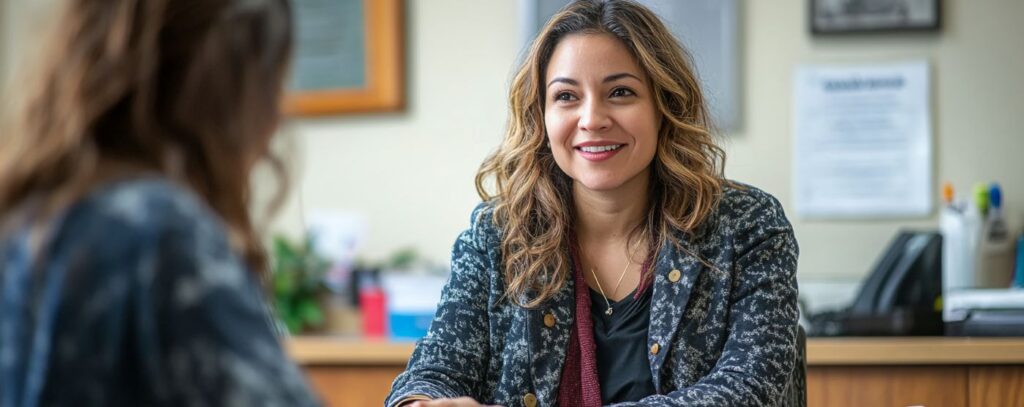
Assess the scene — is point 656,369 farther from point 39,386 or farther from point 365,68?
point 365,68

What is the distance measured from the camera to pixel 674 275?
161 centimetres

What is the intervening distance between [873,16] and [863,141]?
290 millimetres

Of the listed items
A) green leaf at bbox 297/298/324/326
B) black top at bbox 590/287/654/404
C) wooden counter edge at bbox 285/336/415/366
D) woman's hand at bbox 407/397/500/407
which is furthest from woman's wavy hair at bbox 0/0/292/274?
green leaf at bbox 297/298/324/326

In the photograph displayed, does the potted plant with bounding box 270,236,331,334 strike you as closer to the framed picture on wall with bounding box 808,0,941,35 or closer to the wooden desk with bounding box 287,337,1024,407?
the wooden desk with bounding box 287,337,1024,407

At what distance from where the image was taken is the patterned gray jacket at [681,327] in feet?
5.04

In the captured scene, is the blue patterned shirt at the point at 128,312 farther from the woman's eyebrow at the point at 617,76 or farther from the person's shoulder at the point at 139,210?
the woman's eyebrow at the point at 617,76

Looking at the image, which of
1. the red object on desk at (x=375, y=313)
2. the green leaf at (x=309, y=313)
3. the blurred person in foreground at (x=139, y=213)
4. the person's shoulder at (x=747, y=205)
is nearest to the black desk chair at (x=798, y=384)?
the person's shoulder at (x=747, y=205)

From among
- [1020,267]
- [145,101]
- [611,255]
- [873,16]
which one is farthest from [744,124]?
[145,101]

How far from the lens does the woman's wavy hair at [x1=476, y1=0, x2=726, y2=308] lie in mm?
1677

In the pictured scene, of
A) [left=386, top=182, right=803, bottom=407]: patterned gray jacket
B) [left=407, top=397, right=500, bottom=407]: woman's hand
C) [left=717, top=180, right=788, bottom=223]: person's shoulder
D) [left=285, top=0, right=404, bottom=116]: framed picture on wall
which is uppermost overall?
[left=285, top=0, right=404, bottom=116]: framed picture on wall

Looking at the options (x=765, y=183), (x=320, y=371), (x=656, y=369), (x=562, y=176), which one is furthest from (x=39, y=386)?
(x=765, y=183)

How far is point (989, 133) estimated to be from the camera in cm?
264

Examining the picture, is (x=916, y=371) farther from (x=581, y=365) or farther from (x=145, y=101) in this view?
(x=145, y=101)

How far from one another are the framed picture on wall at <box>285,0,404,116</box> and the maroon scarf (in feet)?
4.97
